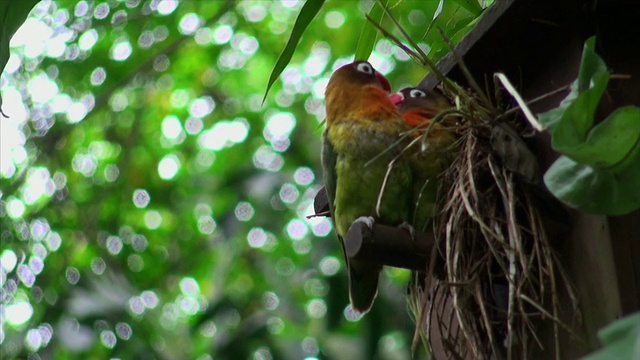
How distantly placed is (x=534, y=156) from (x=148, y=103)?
4.70m

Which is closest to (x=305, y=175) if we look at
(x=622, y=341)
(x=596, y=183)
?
(x=596, y=183)

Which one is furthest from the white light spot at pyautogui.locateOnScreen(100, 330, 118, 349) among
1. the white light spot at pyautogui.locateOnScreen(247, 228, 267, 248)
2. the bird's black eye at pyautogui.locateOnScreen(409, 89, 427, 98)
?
the bird's black eye at pyautogui.locateOnScreen(409, 89, 427, 98)

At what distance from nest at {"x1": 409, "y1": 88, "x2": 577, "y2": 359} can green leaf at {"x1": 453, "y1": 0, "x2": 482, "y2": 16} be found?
39 cm

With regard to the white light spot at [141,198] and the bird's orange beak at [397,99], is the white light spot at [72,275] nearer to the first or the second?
the white light spot at [141,198]

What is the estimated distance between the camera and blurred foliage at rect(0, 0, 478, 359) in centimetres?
384

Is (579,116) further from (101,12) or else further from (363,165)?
(101,12)

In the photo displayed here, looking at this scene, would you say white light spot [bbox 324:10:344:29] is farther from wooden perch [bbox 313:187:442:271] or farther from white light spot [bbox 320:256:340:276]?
wooden perch [bbox 313:187:442:271]

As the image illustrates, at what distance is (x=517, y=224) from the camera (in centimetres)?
171

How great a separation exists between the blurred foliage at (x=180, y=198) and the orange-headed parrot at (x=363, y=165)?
3.93ft

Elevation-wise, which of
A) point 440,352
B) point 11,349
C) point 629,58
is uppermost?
point 629,58

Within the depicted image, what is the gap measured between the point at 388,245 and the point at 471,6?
713mm

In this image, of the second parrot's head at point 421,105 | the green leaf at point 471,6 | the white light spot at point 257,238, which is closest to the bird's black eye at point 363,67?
the second parrot's head at point 421,105

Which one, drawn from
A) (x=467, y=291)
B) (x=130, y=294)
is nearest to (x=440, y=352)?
(x=467, y=291)

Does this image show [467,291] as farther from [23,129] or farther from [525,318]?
[23,129]
